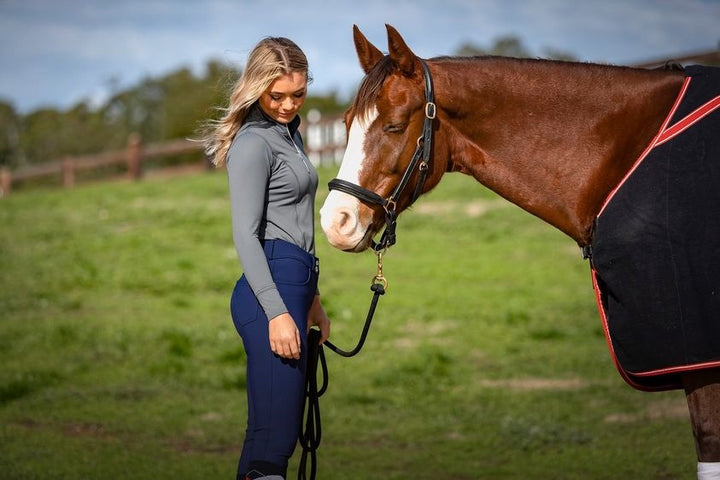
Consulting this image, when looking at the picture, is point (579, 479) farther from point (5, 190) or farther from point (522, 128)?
point (5, 190)

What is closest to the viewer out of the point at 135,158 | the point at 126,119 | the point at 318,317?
the point at 318,317

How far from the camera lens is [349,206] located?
116 inches

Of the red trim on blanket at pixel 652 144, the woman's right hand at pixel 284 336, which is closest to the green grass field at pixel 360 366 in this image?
the woman's right hand at pixel 284 336

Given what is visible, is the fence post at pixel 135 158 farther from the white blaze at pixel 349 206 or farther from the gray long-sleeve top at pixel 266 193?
the white blaze at pixel 349 206

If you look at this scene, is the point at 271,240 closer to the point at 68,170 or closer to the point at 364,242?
the point at 364,242

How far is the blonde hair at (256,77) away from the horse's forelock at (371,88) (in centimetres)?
23

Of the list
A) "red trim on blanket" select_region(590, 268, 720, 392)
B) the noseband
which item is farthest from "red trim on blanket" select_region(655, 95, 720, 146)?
the noseband

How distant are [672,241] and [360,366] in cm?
516

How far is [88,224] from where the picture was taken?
603 inches

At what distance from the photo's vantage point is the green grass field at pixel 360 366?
5379 millimetres

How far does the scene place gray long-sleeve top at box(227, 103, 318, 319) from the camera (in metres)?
2.92

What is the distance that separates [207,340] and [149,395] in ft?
5.26

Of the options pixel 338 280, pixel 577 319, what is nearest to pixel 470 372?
pixel 577 319

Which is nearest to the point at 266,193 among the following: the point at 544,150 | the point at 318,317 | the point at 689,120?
the point at 318,317
